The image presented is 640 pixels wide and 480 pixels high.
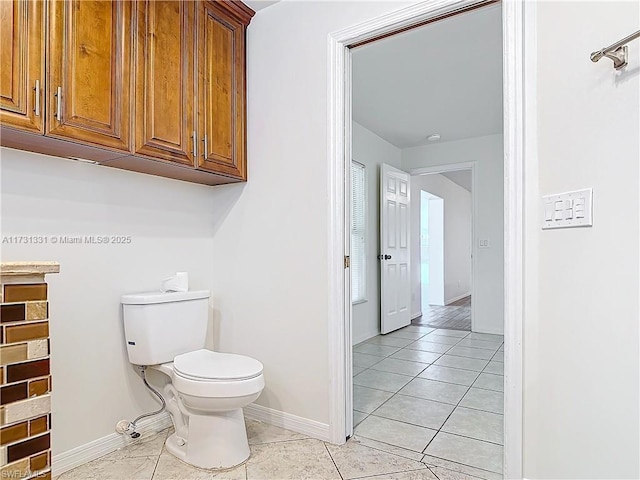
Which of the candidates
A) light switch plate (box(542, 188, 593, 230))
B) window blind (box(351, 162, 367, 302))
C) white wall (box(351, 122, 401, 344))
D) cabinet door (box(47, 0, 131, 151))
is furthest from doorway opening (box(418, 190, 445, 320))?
cabinet door (box(47, 0, 131, 151))

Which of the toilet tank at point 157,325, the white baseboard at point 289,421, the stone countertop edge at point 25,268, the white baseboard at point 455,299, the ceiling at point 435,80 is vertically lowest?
the white baseboard at point 455,299

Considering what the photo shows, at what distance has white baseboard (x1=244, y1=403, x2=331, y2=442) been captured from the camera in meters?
2.07

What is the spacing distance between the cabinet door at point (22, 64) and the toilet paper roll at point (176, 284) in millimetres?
934

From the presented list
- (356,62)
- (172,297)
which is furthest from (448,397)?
(356,62)

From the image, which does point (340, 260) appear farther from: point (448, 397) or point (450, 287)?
point (450, 287)

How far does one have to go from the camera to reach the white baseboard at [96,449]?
Result: 1.75 m

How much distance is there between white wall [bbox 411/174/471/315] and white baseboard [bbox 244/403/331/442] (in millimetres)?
3895

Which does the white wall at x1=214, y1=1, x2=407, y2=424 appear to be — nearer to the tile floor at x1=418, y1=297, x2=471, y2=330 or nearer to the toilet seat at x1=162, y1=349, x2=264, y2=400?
the toilet seat at x1=162, y1=349, x2=264, y2=400

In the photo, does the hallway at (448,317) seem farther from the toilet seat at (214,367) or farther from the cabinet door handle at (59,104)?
the cabinet door handle at (59,104)

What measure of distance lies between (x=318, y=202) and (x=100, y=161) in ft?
3.40

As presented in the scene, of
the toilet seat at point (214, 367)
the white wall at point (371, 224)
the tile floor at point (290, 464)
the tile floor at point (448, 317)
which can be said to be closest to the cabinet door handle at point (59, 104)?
the toilet seat at point (214, 367)

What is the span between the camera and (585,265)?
1.24 metres

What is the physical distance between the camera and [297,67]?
2.19 m

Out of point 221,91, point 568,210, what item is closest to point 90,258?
point 221,91
